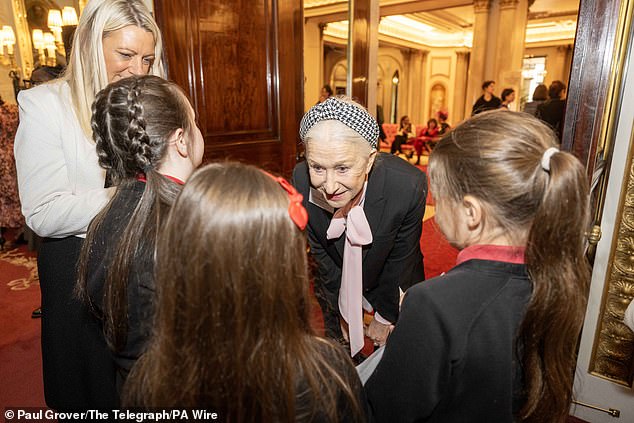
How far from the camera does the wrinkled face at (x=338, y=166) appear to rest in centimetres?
132

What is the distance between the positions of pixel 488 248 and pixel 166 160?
2.49 feet

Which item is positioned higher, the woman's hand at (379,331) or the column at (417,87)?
the column at (417,87)

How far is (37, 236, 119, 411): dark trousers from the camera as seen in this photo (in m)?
1.19

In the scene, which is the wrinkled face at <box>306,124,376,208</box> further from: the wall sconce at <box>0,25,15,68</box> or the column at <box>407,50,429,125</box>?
the column at <box>407,50,429,125</box>

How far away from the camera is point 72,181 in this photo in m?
1.18

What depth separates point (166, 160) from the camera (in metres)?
0.96

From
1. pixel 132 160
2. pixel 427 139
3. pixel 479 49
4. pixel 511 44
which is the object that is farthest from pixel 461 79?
pixel 132 160

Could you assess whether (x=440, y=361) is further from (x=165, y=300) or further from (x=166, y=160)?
(x=166, y=160)

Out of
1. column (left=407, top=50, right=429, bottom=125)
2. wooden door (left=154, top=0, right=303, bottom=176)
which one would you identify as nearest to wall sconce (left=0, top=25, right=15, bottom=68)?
wooden door (left=154, top=0, right=303, bottom=176)

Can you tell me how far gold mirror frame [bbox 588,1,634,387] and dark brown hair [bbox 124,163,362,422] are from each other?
1286 millimetres

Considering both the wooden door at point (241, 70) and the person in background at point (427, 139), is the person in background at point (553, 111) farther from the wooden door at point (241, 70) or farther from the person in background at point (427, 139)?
the person in background at point (427, 139)

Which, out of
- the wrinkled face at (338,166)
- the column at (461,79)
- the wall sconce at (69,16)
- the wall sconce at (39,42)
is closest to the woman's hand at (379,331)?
the wrinkled face at (338,166)

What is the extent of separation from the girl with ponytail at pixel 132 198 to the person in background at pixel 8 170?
3.56 m

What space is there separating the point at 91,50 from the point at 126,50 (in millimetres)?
100
